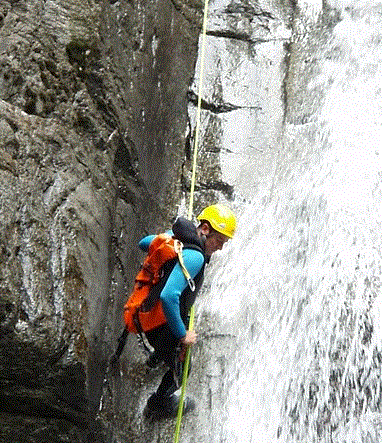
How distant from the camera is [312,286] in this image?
6.80 m

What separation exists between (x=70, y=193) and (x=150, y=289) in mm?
995

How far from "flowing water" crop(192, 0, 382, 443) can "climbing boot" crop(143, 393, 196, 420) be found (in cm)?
34

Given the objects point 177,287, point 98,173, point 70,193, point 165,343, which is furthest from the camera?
point 98,173

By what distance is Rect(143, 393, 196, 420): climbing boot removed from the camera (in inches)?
230

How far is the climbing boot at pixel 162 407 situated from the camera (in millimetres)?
5852

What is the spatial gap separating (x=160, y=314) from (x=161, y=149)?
3008 millimetres

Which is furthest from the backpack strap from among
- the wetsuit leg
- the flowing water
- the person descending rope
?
the flowing water

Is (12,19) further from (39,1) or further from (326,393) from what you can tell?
(326,393)

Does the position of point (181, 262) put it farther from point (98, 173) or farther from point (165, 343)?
point (98, 173)

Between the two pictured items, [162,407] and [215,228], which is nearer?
[215,228]

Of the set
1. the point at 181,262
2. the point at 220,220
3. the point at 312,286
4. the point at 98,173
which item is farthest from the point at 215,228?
the point at 312,286

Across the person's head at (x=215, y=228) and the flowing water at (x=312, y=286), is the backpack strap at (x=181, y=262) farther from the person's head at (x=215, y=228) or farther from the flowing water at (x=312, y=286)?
the flowing water at (x=312, y=286)

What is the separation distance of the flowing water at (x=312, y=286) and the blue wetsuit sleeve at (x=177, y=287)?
132cm

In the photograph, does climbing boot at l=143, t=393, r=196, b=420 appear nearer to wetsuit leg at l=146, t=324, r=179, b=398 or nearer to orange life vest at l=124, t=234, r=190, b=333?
wetsuit leg at l=146, t=324, r=179, b=398
